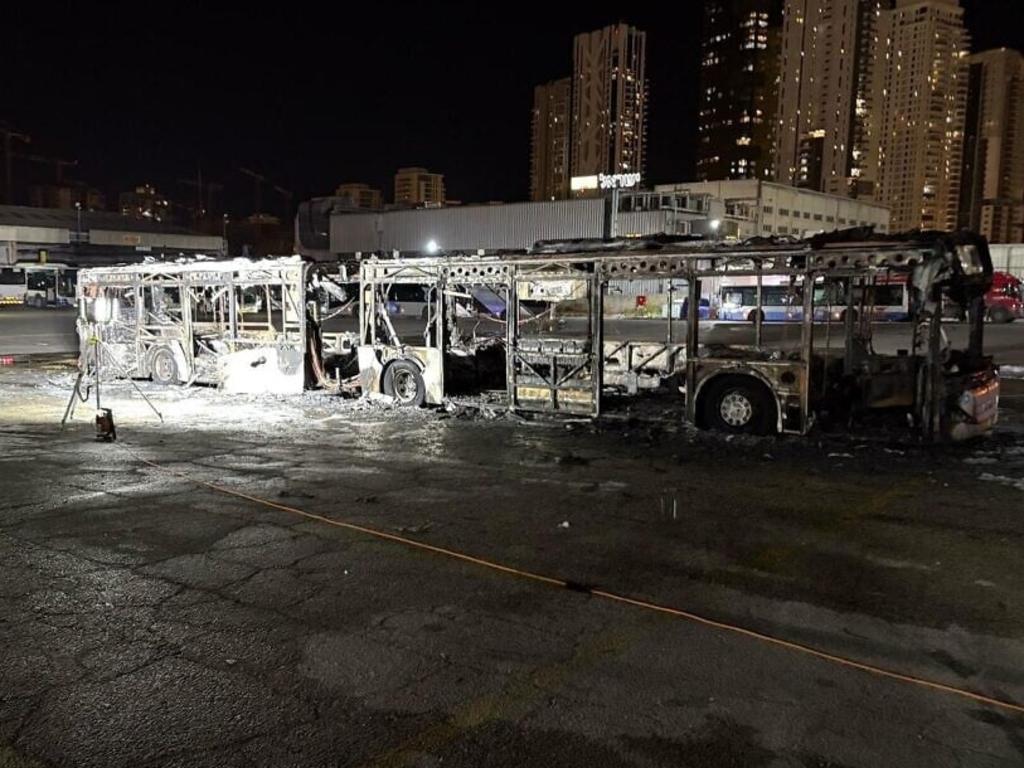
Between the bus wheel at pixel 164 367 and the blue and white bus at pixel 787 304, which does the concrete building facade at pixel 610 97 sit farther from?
the bus wheel at pixel 164 367

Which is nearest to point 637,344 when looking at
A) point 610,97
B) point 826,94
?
point 610,97

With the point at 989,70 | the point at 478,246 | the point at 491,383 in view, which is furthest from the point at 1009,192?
the point at 491,383

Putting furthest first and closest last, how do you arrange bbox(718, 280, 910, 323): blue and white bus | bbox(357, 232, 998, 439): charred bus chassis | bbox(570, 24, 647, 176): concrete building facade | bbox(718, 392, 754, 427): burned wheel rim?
bbox(570, 24, 647, 176): concrete building facade
bbox(718, 280, 910, 323): blue and white bus
bbox(718, 392, 754, 427): burned wheel rim
bbox(357, 232, 998, 439): charred bus chassis

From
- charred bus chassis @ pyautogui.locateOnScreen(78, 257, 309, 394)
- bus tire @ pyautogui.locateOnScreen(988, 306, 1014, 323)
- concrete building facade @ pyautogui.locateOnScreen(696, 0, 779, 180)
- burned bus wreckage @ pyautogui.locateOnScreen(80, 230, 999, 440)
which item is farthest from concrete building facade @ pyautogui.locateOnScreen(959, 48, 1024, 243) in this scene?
charred bus chassis @ pyautogui.locateOnScreen(78, 257, 309, 394)

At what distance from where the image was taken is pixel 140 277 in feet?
62.1

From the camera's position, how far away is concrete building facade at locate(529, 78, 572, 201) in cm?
15338

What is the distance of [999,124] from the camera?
14650 cm

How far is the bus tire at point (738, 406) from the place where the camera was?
11492 millimetres

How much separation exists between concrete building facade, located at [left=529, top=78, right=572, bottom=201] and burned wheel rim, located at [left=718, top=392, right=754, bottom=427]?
5658 inches

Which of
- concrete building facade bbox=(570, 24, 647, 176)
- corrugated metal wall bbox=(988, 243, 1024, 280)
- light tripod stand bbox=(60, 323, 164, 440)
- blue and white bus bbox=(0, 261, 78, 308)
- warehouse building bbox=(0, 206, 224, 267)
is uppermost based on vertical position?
concrete building facade bbox=(570, 24, 647, 176)

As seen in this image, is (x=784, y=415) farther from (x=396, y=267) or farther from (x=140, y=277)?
(x=140, y=277)

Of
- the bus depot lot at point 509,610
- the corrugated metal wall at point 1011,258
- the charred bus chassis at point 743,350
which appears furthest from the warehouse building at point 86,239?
the corrugated metal wall at point 1011,258

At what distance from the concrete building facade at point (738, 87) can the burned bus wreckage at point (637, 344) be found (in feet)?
464

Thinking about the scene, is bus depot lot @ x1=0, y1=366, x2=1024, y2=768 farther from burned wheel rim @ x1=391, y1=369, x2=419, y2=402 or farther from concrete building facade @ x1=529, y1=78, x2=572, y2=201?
concrete building facade @ x1=529, y1=78, x2=572, y2=201
